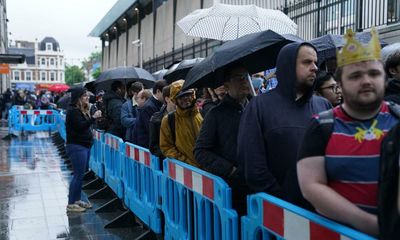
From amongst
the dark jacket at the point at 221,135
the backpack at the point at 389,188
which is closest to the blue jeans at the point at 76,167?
the dark jacket at the point at 221,135

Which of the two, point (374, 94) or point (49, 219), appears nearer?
point (374, 94)

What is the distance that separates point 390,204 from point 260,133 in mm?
1277

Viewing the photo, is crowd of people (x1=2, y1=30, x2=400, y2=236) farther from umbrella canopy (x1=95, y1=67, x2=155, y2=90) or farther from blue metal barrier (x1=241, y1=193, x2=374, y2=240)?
umbrella canopy (x1=95, y1=67, x2=155, y2=90)

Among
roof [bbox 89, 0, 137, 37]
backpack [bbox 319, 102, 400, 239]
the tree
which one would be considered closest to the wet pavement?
backpack [bbox 319, 102, 400, 239]

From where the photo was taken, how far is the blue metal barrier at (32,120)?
20.4 metres

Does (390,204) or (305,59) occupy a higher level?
(305,59)

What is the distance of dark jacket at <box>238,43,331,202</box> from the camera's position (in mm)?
2865

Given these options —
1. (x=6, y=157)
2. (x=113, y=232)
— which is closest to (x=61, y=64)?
(x=6, y=157)

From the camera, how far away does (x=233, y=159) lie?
12.0 ft

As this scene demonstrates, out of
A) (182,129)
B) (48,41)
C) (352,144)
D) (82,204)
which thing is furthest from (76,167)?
(48,41)

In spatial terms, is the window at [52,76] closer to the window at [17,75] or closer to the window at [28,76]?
the window at [28,76]

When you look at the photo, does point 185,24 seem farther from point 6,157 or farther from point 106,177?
point 6,157

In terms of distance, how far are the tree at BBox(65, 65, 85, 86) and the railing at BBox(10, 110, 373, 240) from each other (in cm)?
13529

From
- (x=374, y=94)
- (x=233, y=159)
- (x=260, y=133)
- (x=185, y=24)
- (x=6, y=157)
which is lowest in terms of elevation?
(x=6, y=157)
